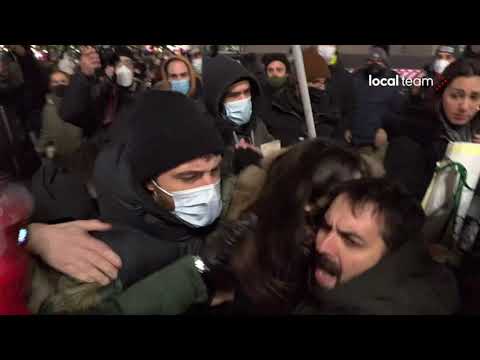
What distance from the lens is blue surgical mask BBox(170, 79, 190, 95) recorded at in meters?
1.49

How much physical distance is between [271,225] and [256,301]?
27cm

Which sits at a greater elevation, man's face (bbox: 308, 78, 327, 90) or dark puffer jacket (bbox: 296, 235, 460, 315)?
man's face (bbox: 308, 78, 327, 90)

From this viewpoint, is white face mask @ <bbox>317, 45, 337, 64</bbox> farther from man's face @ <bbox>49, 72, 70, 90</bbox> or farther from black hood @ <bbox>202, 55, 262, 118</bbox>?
man's face @ <bbox>49, 72, 70, 90</bbox>

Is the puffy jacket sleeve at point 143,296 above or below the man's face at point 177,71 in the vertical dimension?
below

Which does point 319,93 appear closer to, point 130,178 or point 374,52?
point 374,52

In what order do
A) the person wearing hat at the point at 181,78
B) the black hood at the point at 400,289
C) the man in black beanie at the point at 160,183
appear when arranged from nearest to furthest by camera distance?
1. the black hood at the point at 400,289
2. the man in black beanie at the point at 160,183
3. the person wearing hat at the point at 181,78

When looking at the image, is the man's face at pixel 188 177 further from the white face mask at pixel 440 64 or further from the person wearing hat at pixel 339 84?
the white face mask at pixel 440 64

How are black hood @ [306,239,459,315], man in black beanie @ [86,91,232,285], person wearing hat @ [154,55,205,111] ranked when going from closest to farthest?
black hood @ [306,239,459,315]
man in black beanie @ [86,91,232,285]
person wearing hat @ [154,55,205,111]

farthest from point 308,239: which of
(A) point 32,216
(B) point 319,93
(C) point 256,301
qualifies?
(A) point 32,216

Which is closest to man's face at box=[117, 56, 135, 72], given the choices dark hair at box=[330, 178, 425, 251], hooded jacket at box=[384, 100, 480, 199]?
dark hair at box=[330, 178, 425, 251]

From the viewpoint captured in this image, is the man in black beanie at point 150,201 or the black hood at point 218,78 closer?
the man in black beanie at point 150,201

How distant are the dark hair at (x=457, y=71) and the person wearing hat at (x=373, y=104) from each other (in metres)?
0.12

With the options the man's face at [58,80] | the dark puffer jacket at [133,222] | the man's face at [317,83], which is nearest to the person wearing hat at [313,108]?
the man's face at [317,83]

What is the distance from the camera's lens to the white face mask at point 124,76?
5.01 feet
